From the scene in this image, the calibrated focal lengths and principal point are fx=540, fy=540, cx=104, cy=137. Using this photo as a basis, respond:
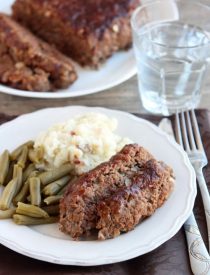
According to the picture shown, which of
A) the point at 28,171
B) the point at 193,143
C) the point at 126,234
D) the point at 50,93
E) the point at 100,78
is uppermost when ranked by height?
the point at 28,171

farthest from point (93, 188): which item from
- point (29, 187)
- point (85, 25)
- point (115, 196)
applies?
point (85, 25)

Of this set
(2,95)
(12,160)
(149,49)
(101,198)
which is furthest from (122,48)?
(101,198)

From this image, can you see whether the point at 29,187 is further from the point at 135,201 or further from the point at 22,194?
the point at 135,201

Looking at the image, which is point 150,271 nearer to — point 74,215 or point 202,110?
point 74,215

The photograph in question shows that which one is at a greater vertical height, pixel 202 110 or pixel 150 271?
pixel 150 271

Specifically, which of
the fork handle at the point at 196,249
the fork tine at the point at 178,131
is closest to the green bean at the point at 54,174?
the fork handle at the point at 196,249

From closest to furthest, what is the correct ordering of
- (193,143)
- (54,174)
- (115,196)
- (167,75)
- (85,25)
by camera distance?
(115,196) < (54,174) < (193,143) < (167,75) < (85,25)

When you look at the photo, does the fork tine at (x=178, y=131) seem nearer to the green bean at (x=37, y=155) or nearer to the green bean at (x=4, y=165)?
the green bean at (x=37, y=155)

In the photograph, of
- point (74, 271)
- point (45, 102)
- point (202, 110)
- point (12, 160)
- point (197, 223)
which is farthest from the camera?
point (45, 102)
